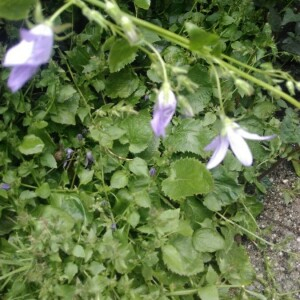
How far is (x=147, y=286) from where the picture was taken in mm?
1653

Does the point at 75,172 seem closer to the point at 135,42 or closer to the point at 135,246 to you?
the point at 135,246

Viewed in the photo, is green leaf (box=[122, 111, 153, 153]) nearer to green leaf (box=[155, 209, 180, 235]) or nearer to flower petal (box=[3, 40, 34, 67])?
green leaf (box=[155, 209, 180, 235])

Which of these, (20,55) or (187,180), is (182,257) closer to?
(187,180)

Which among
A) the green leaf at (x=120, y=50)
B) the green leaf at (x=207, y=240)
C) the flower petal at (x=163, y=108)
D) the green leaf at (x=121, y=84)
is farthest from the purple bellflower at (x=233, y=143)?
the green leaf at (x=121, y=84)

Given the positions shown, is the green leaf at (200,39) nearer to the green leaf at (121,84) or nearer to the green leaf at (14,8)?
the green leaf at (14,8)

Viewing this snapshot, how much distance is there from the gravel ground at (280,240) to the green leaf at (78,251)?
66cm

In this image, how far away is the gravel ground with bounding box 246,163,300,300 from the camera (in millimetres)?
1928

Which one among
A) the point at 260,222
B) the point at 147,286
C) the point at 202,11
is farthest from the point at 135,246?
the point at 202,11

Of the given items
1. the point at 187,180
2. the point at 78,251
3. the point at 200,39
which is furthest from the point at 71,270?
the point at 200,39

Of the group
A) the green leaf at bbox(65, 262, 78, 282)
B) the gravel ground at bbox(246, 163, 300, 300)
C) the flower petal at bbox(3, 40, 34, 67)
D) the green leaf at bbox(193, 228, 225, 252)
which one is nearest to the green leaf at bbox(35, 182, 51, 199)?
the green leaf at bbox(65, 262, 78, 282)

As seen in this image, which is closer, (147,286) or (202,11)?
(147,286)

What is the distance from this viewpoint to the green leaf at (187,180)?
5.52ft

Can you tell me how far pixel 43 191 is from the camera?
64.0 inches

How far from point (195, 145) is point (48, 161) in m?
0.46
